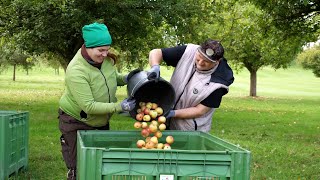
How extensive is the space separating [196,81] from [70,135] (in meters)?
1.16

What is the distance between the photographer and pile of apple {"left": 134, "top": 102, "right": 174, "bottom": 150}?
3.91 meters

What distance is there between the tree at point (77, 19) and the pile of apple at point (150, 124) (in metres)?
10.4

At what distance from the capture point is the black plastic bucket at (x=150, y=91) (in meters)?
4.16

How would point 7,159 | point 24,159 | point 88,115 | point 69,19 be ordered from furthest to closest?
point 69,19
point 24,159
point 7,159
point 88,115

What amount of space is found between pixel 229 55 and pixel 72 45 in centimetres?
1726

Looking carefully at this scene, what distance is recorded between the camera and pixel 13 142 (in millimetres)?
6852

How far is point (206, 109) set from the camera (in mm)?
4512

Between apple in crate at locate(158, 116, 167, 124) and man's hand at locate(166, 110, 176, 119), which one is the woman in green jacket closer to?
apple in crate at locate(158, 116, 167, 124)

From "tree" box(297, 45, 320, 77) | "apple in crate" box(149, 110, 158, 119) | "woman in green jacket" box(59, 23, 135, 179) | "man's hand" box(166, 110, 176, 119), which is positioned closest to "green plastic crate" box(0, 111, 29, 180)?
"woman in green jacket" box(59, 23, 135, 179)

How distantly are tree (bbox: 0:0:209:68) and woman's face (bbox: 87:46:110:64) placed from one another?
10305 mm

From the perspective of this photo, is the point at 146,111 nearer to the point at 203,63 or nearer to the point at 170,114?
the point at 170,114

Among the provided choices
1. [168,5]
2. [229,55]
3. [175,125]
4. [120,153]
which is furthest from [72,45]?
[229,55]

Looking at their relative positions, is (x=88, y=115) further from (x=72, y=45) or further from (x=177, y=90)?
(x=72, y=45)

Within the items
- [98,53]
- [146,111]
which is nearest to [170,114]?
[146,111]
